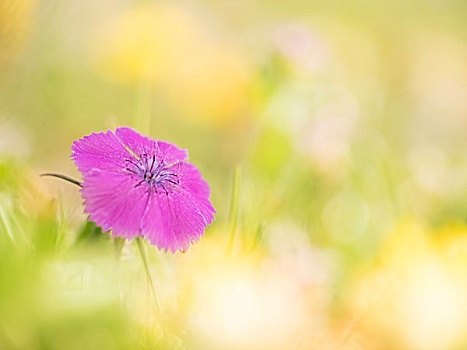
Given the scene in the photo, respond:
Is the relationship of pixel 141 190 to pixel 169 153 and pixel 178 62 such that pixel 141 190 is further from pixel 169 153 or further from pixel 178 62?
pixel 178 62

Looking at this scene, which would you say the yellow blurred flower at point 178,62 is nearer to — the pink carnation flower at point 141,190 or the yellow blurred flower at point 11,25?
the yellow blurred flower at point 11,25

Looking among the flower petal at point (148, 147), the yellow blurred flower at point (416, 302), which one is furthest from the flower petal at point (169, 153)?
the yellow blurred flower at point (416, 302)

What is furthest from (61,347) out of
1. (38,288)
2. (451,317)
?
(451,317)

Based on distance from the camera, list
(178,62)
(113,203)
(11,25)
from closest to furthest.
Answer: (113,203)
(11,25)
(178,62)

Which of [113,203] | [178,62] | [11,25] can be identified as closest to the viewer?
[113,203]

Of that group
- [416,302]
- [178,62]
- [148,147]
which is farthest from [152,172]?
[178,62]

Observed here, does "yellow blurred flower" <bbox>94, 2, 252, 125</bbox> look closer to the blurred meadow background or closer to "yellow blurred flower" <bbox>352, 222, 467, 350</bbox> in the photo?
the blurred meadow background

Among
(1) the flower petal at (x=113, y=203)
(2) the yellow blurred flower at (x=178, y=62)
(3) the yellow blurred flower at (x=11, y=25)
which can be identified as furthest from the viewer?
(2) the yellow blurred flower at (x=178, y=62)
